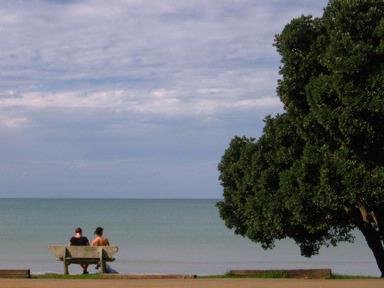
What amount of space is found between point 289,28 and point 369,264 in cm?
3150

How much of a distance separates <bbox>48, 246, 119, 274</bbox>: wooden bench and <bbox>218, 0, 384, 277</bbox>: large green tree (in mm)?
4328

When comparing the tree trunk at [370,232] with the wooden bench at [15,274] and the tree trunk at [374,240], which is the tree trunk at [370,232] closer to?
the tree trunk at [374,240]

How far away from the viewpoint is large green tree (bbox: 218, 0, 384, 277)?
2164cm

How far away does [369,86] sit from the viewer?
2161 centimetres

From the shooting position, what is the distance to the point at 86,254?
78.2 ft

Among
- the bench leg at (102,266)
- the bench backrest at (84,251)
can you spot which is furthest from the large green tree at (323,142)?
the bench leg at (102,266)

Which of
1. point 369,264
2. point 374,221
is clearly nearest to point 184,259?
point 369,264

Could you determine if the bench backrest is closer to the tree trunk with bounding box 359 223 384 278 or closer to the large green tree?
the large green tree
